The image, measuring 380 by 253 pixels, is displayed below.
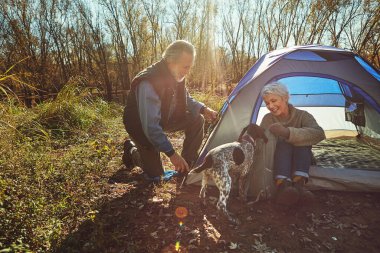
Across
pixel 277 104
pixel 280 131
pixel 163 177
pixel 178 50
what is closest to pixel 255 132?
pixel 280 131

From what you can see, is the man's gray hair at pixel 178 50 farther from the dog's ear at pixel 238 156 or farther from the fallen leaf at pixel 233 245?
the fallen leaf at pixel 233 245

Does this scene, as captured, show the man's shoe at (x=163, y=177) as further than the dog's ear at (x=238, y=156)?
Yes

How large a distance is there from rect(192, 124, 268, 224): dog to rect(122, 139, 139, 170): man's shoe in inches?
54.4

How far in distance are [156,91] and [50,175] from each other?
1.82 m

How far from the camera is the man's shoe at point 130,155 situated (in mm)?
3894

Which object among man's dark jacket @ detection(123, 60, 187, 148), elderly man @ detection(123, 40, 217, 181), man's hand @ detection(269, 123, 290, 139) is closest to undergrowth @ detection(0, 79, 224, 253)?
elderly man @ detection(123, 40, 217, 181)

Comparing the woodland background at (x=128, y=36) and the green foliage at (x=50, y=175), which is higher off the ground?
the woodland background at (x=128, y=36)

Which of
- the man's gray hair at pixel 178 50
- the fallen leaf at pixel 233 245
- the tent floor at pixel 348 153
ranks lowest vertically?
the fallen leaf at pixel 233 245

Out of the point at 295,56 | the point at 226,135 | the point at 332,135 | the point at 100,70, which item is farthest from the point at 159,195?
the point at 100,70

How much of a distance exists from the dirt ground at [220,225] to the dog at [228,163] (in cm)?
23

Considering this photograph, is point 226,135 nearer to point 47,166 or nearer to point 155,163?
point 155,163

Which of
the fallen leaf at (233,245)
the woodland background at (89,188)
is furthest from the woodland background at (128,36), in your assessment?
the fallen leaf at (233,245)

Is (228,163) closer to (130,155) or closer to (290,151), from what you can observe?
(290,151)

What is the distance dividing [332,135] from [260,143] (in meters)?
3.47
